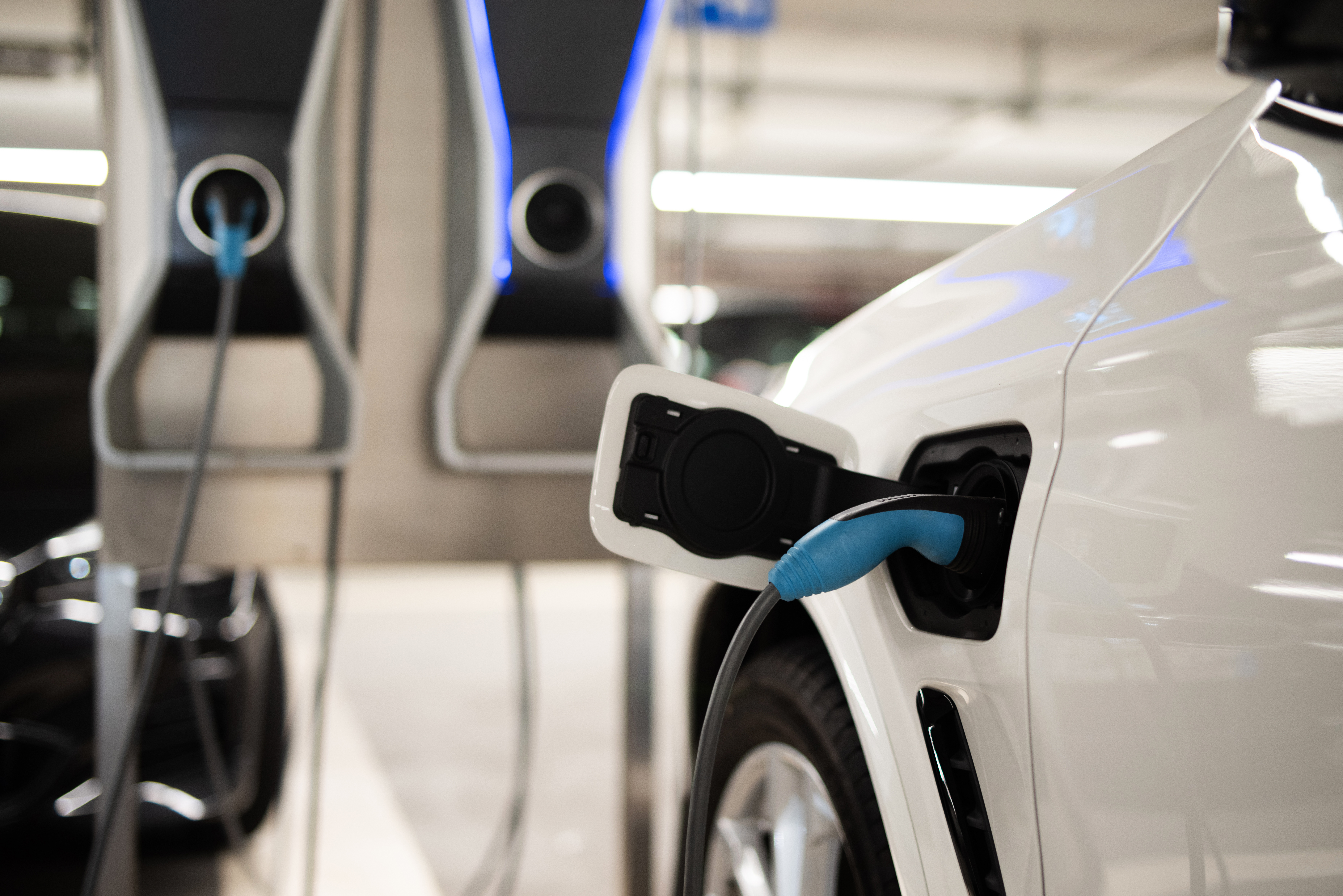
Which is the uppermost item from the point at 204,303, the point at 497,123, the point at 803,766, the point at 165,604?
the point at 497,123

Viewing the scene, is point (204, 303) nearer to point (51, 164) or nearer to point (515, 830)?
point (515, 830)

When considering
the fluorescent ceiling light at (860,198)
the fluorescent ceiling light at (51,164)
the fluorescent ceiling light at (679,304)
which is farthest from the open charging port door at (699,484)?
the fluorescent ceiling light at (51,164)

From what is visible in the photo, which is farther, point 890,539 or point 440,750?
point 440,750

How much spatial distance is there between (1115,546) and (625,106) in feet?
3.50

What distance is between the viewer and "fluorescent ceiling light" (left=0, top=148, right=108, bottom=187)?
6340 millimetres

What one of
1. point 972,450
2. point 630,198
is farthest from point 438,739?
point 972,450

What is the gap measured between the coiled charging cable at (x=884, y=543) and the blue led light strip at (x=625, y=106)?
908mm

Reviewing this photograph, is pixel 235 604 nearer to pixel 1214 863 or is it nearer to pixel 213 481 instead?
pixel 213 481

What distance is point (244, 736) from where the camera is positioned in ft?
6.55

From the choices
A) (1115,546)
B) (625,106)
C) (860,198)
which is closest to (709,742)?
(1115,546)

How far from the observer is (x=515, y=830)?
182 centimetres

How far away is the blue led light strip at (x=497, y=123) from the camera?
1260 mm

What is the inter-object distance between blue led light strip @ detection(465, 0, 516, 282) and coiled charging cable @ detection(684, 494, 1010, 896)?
0.92 metres

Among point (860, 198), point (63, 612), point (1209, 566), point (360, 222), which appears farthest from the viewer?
point (860, 198)
